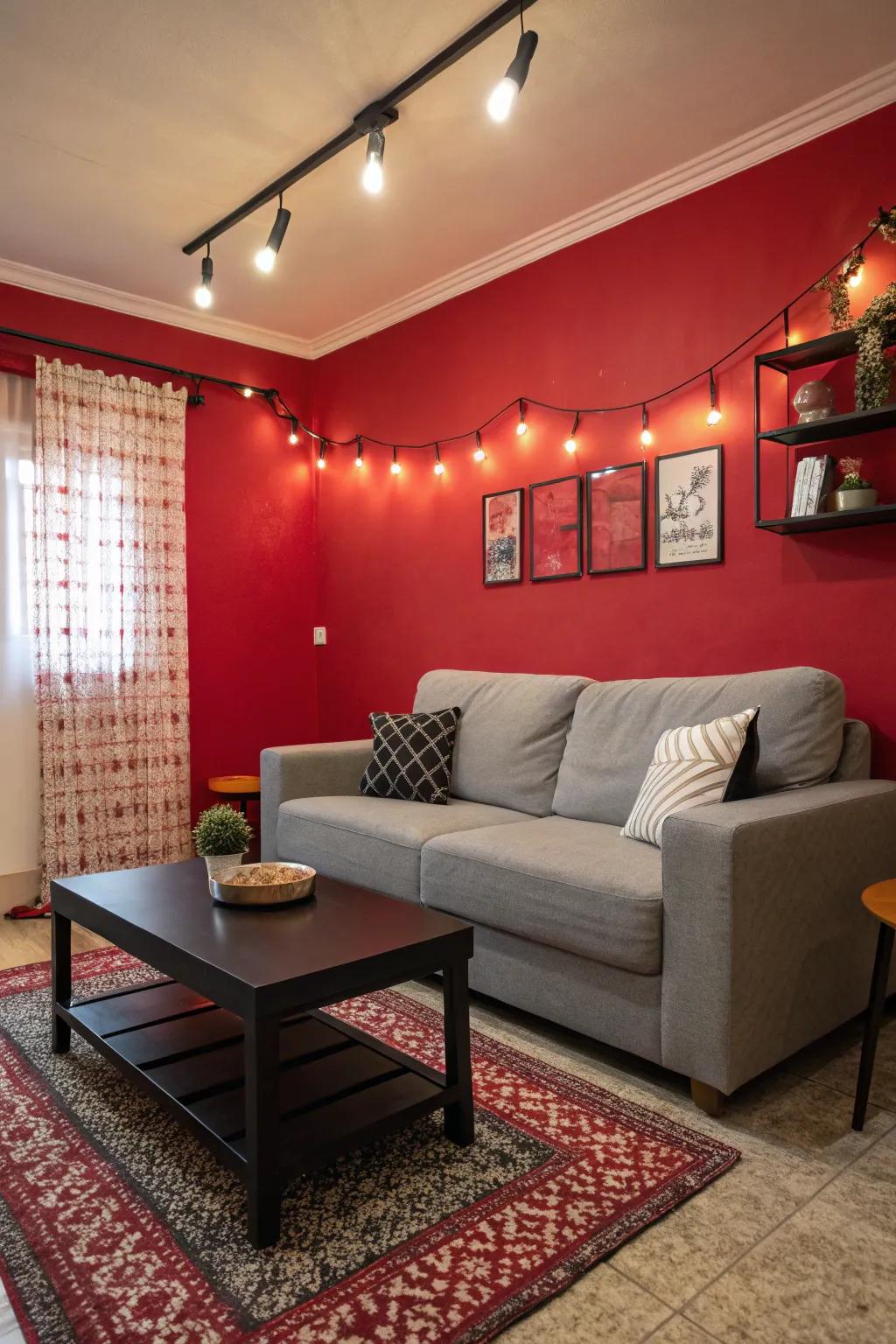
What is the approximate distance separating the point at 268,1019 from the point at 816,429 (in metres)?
2.22

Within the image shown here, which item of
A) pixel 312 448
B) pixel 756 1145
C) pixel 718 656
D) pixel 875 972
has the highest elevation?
pixel 312 448

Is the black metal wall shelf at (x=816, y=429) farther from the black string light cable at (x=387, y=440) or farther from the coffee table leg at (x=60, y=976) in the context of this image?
the coffee table leg at (x=60, y=976)

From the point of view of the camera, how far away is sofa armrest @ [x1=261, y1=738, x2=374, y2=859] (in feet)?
11.3

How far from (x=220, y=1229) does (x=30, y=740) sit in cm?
285

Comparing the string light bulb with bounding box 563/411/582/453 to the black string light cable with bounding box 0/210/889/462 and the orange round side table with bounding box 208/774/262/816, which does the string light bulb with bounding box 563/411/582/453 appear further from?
the orange round side table with bounding box 208/774/262/816

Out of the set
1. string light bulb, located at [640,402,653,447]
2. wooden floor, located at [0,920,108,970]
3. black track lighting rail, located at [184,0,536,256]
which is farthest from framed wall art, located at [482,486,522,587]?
wooden floor, located at [0,920,108,970]

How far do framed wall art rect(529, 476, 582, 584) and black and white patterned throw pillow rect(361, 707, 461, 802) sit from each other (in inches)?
27.9

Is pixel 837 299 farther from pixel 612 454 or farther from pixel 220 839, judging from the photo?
pixel 220 839

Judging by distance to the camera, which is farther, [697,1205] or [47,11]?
[47,11]

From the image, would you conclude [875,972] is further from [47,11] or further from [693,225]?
[47,11]

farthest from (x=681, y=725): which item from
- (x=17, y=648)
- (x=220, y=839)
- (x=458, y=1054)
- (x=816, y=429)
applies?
(x=17, y=648)

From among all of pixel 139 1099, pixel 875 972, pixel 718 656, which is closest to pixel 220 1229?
pixel 139 1099

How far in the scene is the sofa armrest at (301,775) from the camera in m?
3.43

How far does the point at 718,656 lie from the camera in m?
3.10
